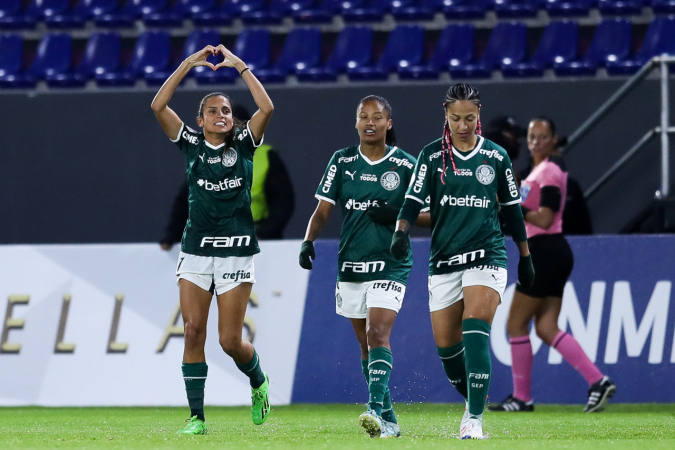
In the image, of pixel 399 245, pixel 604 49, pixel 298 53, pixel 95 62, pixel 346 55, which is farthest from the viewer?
pixel 95 62

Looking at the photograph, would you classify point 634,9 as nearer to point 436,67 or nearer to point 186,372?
point 436,67

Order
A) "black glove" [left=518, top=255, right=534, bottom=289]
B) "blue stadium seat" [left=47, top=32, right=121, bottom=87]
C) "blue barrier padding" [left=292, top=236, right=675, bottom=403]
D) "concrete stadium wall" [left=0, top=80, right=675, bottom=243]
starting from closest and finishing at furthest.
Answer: "black glove" [left=518, top=255, right=534, bottom=289] < "blue barrier padding" [left=292, top=236, right=675, bottom=403] < "concrete stadium wall" [left=0, top=80, right=675, bottom=243] < "blue stadium seat" [left=47, top=32, right=121, bottom=87]

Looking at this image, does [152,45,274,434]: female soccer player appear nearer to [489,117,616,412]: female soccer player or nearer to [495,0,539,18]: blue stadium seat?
[489,117,616,412]: female soccer player

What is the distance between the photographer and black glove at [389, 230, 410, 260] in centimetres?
580

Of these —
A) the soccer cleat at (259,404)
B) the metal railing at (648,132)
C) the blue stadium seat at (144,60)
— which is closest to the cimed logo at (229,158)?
the soccer cleat at (259,404)

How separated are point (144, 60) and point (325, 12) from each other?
7.50 feet

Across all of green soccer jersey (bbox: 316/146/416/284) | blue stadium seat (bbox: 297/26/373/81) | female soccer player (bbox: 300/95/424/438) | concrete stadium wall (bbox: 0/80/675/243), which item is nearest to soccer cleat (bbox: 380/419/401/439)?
female soccer player (bbox: 300/95/424/438)

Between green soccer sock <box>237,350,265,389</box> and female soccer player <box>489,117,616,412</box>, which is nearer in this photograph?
green soccer sock <box>237,350,265,389</box>

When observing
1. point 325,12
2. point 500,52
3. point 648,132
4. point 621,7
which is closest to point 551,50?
point 500,52

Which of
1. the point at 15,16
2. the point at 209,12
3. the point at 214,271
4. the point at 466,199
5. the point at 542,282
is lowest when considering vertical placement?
the point at 542,282

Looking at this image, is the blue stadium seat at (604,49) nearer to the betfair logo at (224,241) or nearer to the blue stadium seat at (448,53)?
the blue stadium seat at (448,53)

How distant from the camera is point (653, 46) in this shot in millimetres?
11898

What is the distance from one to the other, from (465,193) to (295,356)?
3645 mm

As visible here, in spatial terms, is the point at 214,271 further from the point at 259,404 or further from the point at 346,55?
the point at 346,55
